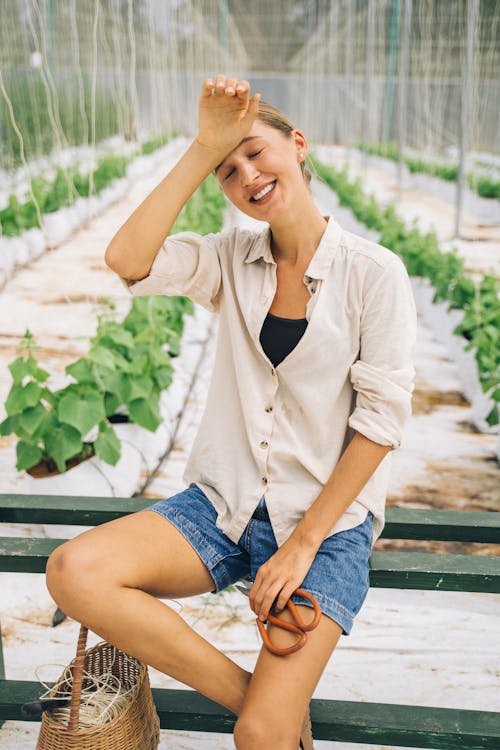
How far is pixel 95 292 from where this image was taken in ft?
18.0

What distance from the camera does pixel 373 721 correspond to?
1.35 metres

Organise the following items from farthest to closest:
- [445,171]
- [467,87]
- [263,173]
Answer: [445,171] < [467,87] < [263,173]

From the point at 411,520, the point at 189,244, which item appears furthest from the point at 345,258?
the point at 411,520

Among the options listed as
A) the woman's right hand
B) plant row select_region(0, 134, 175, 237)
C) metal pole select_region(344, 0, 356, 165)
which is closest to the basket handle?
the woman's right hand

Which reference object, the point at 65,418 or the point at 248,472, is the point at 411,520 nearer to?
the point at 248,472

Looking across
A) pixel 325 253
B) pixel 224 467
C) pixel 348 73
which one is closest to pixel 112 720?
pixel 224 467

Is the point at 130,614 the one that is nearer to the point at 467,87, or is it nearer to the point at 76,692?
the point at 76,692

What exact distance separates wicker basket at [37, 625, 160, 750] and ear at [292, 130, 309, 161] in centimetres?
87

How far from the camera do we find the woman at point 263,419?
1.21 m

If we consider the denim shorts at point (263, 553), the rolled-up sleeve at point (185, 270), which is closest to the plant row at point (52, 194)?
the rolled-up sleeve at point (185, 270)

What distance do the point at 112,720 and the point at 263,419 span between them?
1.74 ft

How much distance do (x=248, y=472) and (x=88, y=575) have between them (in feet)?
1.10

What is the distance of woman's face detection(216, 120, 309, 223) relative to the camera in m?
1.31

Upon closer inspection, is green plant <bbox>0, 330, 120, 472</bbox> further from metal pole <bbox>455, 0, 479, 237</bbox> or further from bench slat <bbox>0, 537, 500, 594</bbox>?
metal pole <bbox>455, 0, 479, 237</bbox>
